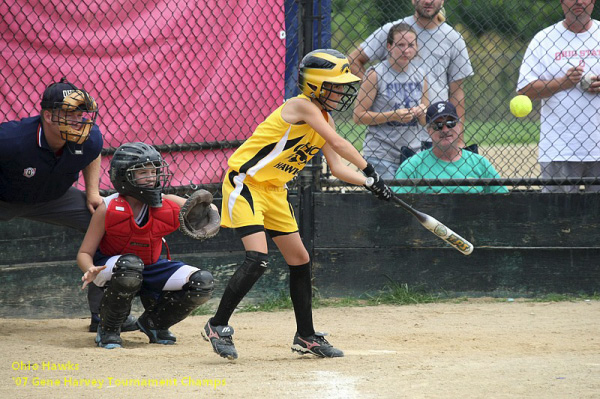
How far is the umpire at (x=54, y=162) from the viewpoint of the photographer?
203 inches

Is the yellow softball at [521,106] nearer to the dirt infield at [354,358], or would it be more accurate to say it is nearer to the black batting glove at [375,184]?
the dirt infield at [354,358]

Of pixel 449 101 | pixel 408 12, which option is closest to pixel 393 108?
pixel 449 101

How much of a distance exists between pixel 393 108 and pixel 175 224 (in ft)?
7.47

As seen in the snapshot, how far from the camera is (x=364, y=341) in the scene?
5266mm

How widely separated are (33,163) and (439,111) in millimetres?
2839

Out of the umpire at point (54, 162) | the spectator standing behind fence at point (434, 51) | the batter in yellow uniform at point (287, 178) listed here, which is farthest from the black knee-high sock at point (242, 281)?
the spectator standing behind fence at point (434, 51)

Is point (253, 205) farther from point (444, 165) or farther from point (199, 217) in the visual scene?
point (444, 165)

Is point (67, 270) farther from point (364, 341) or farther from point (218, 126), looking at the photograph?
point (364, 341)

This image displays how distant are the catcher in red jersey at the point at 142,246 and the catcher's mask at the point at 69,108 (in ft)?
1.16

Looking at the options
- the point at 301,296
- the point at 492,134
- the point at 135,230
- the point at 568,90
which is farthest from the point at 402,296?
the point at 492,134

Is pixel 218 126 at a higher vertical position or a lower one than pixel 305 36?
lower

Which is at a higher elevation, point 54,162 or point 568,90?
point 568,90

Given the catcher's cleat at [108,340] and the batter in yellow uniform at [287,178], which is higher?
the batter in yellow uniform at [287,178]

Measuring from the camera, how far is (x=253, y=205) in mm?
4680
